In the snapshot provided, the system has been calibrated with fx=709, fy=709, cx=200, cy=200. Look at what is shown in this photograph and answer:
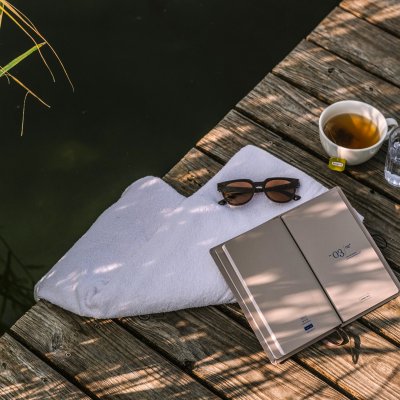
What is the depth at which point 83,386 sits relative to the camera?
187cm

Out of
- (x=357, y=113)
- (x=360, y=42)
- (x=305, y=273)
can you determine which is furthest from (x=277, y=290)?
(x=360, y=42)

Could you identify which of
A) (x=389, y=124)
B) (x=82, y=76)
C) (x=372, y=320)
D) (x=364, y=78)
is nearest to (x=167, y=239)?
(x=372, y=320)

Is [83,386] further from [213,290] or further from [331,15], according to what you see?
[331,15]

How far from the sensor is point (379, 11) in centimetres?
248

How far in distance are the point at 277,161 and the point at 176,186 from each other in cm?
31

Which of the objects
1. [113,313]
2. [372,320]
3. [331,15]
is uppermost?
[331,15]

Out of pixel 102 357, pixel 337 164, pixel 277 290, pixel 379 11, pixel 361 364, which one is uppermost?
pixel 379 11

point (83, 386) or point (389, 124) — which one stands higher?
point (389, 124)

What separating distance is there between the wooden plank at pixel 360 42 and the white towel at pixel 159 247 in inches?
20.6

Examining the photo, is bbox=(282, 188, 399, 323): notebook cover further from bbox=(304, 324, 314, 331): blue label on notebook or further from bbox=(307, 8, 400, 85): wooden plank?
bbox=(307, 8, 400, 85): wooden plank

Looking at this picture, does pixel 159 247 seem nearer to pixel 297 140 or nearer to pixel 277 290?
pixel 277 290

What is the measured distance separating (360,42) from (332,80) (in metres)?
0.20

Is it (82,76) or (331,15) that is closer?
(331,15)

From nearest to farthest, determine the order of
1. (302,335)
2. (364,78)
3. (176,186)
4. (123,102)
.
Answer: (302,335) → (176,186) → (364,78) → (123,102)
